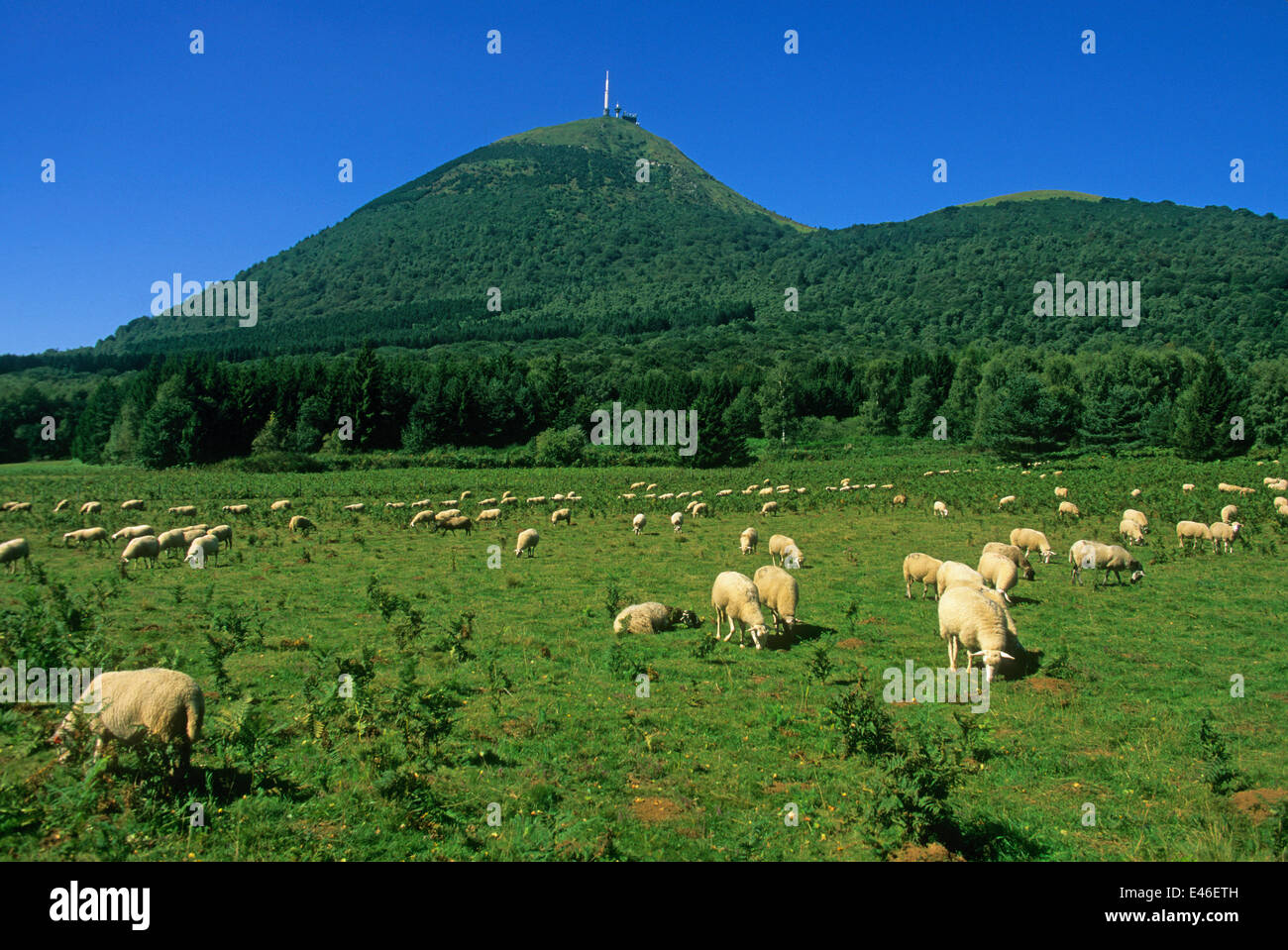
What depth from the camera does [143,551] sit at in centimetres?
2245

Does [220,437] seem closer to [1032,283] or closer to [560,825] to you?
[560,825]

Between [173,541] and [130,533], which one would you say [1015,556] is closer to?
[173,541]

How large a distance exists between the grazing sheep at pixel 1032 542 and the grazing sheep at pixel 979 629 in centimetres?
1204

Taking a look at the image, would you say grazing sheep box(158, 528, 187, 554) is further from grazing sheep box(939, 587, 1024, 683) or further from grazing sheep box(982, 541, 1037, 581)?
grazing sheep box(982, 541, 1037, 581)

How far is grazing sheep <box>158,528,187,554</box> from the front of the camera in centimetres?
2318

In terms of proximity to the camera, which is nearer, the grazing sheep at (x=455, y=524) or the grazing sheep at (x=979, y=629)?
the grazing sheep at (x=979, y=629)

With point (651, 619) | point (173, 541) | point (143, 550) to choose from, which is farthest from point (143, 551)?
point (651, 619)

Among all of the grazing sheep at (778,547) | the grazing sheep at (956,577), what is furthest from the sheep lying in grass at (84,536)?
the grazing sheep at (956,577)

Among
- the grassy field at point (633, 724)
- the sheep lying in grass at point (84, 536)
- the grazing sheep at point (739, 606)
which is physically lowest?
the grassy field at point (633, 724)

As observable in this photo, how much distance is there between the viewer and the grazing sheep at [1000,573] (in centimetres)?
1706

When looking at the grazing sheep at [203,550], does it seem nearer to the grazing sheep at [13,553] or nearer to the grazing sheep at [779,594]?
the grazing sheep at [13,553]

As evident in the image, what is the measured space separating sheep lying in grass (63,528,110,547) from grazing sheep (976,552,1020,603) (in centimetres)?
3113

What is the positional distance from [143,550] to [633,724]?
20724 millimetres

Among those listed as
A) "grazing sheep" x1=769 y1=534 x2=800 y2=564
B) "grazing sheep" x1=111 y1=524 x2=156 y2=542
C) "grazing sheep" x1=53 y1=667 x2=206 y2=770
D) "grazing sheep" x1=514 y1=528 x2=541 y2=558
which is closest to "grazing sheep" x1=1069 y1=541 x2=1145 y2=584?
"grazing sheep" x1=769 y1=534 x2=800 y2=564
